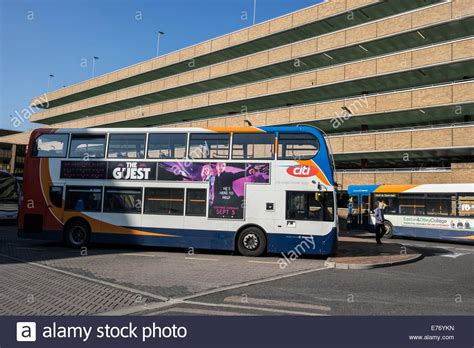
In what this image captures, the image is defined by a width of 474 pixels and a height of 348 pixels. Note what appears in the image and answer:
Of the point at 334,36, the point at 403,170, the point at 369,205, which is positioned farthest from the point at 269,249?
the point at 334,36

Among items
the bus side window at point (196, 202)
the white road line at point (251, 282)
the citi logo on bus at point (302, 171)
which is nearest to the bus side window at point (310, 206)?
the citi logo on bus at point (302, 171)

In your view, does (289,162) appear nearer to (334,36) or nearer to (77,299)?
(77,299)

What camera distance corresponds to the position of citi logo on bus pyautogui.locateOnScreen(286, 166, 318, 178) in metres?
12.7

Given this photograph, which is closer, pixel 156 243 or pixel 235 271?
pixel 235 271

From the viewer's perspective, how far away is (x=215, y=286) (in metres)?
8.57

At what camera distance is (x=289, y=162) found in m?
12.9

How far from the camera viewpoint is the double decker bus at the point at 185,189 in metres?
12.7

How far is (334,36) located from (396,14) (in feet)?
16.7

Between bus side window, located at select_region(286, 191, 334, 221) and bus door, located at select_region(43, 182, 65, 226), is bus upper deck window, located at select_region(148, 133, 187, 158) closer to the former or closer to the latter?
bus door, located at select_region(43, 182, 65, 226)

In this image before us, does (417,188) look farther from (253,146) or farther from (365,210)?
(253,146)

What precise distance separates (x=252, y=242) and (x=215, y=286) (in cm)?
460

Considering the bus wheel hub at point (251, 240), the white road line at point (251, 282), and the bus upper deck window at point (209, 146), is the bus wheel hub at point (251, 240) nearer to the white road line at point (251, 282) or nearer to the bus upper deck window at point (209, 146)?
the white road line at point (251, 282)

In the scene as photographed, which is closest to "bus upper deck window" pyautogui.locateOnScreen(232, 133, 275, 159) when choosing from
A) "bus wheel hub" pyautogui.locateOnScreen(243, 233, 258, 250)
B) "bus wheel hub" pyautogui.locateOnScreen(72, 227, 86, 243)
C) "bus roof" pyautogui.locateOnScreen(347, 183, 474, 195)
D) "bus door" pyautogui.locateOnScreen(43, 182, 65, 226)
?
"bus wheel hub" pyautogui.locateOnScreen(243, 233, 258, 250)

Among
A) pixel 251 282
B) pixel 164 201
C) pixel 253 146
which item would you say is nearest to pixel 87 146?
pixel 164 201
